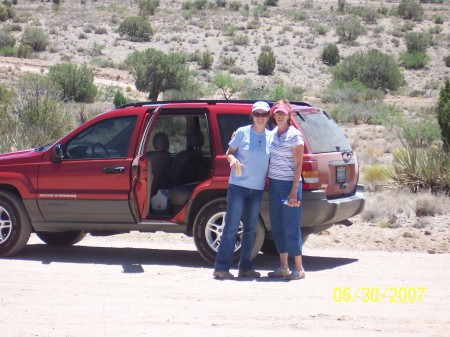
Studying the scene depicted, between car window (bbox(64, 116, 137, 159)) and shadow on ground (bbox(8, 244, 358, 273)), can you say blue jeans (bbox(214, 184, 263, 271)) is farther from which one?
car window (bbox(64, 116, 137, 159))

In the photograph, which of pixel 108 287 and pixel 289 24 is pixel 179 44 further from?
pixel 108 287

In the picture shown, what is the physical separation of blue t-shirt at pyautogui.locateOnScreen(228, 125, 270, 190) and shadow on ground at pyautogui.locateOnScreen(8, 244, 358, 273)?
1531 mm

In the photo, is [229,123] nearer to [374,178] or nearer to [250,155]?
[250,155]

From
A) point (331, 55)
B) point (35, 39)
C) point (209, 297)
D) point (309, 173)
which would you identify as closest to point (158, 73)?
point (35, 39)

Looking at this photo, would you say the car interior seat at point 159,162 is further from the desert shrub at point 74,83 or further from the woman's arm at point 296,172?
the desert shrub at point 74,83

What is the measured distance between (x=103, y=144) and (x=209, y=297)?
303cm

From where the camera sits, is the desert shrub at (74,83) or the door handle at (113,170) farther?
the desert shrub at (74,83)

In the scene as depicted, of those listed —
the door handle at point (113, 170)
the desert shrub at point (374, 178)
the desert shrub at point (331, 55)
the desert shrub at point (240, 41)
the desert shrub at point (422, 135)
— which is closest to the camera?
the door handle at point (113, 170)

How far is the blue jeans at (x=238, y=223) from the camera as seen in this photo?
357 inches

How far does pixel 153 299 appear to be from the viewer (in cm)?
808
